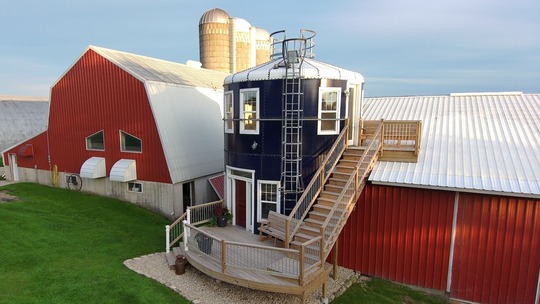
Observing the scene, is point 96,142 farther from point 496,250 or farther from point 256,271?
point 496,250

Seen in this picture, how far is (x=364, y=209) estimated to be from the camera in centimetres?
1178

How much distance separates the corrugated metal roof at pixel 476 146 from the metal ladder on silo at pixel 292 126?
110 inches

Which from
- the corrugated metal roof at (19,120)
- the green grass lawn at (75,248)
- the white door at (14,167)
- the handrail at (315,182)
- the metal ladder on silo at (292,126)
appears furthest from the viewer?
the corrugated metal roof at (19,120)

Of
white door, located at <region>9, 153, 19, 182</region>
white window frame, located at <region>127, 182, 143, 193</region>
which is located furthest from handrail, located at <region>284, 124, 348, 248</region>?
white door, located at <region>9, 153, 19, 182</region>

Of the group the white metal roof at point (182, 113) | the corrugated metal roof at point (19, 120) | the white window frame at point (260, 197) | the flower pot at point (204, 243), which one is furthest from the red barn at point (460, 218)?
the corrugated metal roof at point (19, 120)

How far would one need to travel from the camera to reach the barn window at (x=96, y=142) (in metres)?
18.9

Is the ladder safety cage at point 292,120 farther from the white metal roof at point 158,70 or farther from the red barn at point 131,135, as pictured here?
the white metal roof at point 158,70

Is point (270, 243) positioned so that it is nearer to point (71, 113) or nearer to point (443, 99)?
point (443, 99)

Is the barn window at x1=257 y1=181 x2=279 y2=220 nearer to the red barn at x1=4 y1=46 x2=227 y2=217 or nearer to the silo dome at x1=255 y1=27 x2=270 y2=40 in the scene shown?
the red barn at x1=4 y1=46 x2=227 y2=217

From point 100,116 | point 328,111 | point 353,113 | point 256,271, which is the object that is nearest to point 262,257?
point 256,271

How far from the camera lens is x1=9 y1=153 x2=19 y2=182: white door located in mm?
22969

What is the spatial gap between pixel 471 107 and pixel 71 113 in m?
22.7

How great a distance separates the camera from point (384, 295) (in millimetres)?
10617

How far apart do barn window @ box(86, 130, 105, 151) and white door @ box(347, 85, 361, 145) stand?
14.6m
